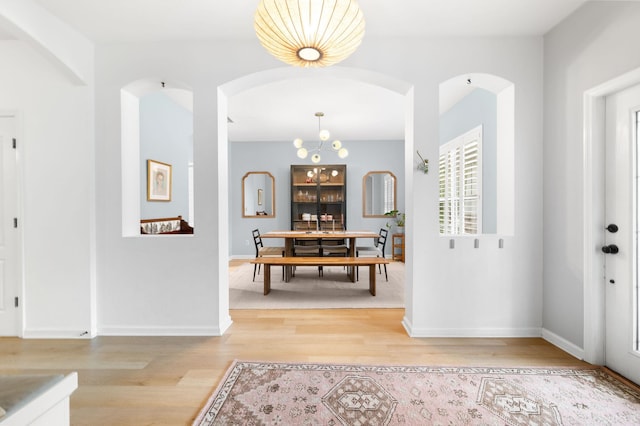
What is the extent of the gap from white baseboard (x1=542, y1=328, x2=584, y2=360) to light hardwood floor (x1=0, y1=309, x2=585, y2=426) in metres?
0.06

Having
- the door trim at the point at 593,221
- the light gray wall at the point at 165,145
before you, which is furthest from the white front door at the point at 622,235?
the light gray wall at the point at 165,145

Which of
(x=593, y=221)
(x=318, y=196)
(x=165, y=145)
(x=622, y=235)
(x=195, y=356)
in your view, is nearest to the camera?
(x=622, y=235)

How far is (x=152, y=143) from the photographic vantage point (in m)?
4.31

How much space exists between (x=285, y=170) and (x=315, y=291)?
3.79 metres

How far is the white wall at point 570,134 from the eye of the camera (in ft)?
7.23

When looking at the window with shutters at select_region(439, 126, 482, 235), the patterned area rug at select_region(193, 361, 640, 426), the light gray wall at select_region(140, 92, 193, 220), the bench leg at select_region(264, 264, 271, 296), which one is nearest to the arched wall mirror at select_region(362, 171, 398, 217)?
the window with shutters at select_region(439, 126, 482, 235)

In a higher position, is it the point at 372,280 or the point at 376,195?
the point at 376,195

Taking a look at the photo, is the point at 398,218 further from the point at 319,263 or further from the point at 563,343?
the point at 563,343

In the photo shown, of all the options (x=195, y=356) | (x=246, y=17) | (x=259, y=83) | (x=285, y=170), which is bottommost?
(x=195, y=356)

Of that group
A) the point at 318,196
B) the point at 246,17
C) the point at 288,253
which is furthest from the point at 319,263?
the point at 318,196

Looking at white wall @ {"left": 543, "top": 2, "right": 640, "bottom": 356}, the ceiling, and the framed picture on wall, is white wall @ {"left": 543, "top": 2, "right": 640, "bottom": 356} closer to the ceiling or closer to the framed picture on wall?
the ceiling

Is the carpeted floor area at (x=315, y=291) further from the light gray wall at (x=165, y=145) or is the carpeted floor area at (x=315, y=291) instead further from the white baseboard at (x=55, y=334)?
the light gray wall at (x=165, y=145)

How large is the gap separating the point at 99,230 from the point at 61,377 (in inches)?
82.6

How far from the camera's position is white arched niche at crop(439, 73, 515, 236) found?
9.69 ft
